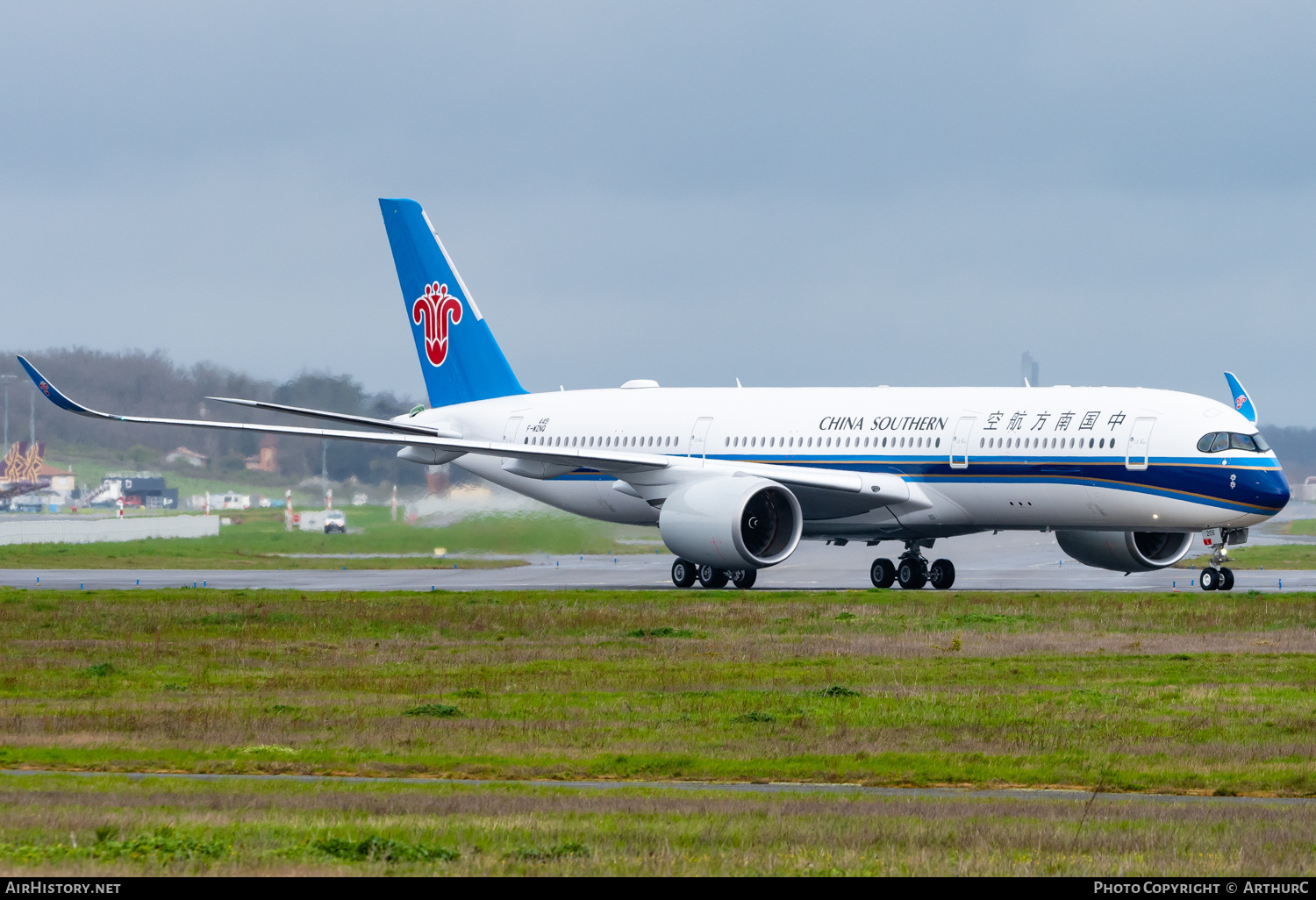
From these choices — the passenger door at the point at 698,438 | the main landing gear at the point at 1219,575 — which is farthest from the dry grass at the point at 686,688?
the passenger door at the point at 698,438

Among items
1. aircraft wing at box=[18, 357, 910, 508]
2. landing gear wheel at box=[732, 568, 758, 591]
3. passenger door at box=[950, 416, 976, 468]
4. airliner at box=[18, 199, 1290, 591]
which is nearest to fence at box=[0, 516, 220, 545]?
airliner at box=[18, 199, 1290, 591]

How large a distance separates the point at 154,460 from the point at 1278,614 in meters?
43.5

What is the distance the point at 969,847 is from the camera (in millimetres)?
10852

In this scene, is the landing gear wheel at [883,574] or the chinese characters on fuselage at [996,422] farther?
the landing gear wheel at [883,574]

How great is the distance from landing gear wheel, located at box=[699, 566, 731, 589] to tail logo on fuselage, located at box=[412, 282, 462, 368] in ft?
42.6

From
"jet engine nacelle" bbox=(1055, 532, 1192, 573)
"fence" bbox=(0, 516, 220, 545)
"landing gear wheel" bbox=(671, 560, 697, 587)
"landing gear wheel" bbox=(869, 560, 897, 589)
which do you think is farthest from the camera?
"fence" bbox=(0, 516, 220, 545)

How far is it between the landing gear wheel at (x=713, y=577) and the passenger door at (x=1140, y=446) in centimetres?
942

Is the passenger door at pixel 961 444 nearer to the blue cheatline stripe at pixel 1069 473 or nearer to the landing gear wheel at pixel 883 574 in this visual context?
the blue cheatline stripe at pixel 1069 473

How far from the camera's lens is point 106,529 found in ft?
201

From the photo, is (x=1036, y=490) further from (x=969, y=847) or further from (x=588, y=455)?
(x=969, y=847)

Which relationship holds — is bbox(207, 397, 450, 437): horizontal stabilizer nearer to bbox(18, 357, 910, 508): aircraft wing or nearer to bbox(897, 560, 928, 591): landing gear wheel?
bbox(18, 357, 910, 508): aircraft wing

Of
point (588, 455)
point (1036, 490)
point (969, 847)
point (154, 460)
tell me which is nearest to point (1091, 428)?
point (1036, 490)

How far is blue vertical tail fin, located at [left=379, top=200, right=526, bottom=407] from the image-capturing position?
4928 cm

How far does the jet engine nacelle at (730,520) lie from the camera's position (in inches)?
1474
